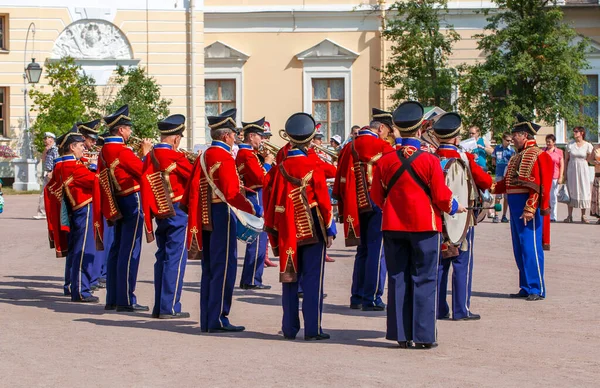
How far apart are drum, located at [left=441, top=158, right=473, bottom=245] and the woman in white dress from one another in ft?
41.2

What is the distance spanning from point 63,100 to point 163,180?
20.7 meters

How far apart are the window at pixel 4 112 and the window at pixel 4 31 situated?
114 cm

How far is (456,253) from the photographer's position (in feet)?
36.0

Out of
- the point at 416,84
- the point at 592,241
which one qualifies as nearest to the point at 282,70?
the point at 416,84

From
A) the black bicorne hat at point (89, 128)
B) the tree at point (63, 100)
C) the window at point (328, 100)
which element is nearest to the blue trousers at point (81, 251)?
the black bicorne hat at point (89, 128)

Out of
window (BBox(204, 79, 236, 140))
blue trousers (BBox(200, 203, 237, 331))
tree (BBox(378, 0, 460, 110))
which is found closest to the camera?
blue trousers (BBox(200, 203, 237, 331))

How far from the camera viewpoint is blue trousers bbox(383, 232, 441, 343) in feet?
32.0

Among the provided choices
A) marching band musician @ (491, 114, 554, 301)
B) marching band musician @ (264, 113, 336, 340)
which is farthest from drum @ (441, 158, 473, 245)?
marching band musician @ (491, 114, 554, 301)

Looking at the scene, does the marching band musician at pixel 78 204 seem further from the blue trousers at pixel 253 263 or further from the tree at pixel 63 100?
the tree at pixel 63 100

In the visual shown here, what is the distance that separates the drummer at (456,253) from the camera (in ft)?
36.3

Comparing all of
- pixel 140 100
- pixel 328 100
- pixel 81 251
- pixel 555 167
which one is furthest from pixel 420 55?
pixel 81 251

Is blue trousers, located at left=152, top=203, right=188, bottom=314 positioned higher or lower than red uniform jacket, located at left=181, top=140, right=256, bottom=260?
lower

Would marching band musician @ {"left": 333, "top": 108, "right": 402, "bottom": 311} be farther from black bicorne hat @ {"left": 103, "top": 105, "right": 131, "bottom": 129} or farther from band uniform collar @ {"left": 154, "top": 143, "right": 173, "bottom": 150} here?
black bicorne hat @ {"left": 103, "top": 105, "right": 131, "bottom": 129}

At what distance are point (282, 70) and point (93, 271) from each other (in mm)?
23660
